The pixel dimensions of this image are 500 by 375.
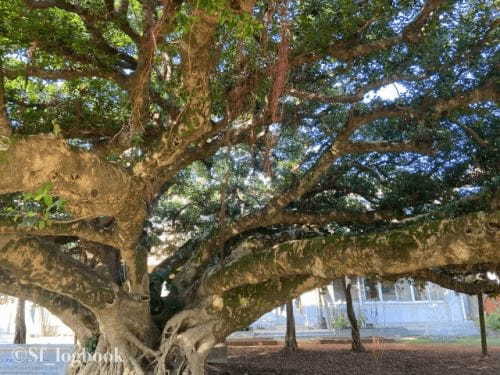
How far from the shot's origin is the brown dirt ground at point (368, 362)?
26.8 ft

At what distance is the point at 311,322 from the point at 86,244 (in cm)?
1409

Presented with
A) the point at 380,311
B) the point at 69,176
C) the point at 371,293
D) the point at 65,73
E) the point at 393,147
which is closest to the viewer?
the point at 69,176

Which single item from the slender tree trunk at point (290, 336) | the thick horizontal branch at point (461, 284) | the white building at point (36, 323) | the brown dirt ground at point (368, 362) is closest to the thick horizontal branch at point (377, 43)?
the thick horizontal branch at point (461, 284)

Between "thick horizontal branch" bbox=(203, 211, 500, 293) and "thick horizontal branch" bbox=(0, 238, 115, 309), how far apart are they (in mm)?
1550

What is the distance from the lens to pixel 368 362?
9438 mm

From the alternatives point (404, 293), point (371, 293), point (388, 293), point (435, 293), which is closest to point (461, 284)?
point (371, 293)

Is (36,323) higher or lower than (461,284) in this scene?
lower

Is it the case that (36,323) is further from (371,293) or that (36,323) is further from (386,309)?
(386,309)

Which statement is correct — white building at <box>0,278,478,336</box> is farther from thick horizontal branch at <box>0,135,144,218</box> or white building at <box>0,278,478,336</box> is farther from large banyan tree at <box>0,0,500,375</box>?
thick horizontal branch at <box>0,135,144,218</box>

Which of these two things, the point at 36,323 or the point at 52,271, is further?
the point at 36,323

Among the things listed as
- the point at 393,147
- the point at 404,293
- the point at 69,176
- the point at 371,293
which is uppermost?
the point at 393,147

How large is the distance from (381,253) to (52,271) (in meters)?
3.70

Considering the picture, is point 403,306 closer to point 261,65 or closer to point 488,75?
point 488,75

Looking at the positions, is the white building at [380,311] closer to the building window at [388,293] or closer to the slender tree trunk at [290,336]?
the building window at [388,293]
